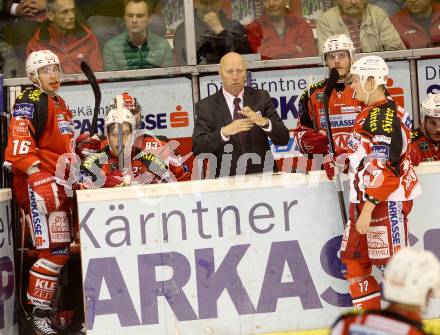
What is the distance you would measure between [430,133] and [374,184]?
1741mm

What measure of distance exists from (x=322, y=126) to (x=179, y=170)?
104cm

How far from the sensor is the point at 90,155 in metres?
7.49

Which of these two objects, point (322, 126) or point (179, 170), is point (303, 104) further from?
point (179, 170)

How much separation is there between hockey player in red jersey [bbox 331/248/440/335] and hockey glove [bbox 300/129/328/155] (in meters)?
3.47

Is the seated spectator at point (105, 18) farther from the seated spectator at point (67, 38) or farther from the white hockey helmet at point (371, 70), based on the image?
the white hockey helmet at point (371, 70)

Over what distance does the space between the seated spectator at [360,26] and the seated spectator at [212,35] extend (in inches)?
25.6

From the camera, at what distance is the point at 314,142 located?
7.61 meters

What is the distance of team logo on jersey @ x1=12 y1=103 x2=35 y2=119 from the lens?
7.36 m

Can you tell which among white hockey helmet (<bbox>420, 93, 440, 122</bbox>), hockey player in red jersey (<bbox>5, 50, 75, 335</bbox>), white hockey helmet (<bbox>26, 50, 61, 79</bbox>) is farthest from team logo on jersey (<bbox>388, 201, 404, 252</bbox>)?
white hockey helmet (<bbox>26, 50, 61, 79</bbox>)

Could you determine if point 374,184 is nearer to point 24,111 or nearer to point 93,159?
point 93,159

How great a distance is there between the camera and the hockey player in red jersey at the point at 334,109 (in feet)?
25.0

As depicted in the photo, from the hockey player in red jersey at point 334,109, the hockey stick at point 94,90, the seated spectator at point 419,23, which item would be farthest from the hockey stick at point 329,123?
the seated spectator at point 419,23

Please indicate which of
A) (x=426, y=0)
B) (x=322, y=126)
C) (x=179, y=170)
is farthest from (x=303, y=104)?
(x=426, y=0)

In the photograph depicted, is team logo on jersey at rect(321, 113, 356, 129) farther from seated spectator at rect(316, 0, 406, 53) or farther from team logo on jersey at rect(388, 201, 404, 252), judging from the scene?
seated spectator at rect(316, 0, 406, 53)
